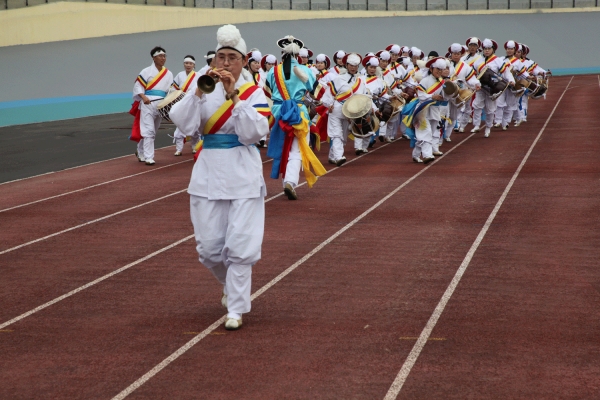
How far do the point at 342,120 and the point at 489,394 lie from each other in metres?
11.7

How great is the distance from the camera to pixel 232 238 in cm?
608

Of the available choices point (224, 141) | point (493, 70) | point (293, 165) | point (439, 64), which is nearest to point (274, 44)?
point (493, 70)

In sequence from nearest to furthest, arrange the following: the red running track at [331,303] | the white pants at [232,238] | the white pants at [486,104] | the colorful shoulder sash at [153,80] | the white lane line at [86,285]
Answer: the red running track at [331,303]
the white pants at [232,238]
the white lane line at [86,285]
the colorful shoulder sash at [153,80]
the white pants at [486,104]

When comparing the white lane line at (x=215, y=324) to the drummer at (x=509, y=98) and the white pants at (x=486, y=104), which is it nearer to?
the white pants at (x=486, y=104)

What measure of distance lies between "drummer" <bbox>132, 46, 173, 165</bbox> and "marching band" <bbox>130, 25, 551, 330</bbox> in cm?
2

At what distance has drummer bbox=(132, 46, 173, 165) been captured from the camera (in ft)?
55.0

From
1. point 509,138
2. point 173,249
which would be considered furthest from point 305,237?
point 509,138

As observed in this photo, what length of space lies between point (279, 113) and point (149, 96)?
19.2 ft

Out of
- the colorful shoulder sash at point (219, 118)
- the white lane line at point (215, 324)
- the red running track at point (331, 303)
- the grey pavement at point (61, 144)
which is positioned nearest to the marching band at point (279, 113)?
the colorful shoulder sash at point (219, 118)

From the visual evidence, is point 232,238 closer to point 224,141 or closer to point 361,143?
point 224,141

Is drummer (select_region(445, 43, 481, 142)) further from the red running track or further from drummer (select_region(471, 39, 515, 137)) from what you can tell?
the red running track

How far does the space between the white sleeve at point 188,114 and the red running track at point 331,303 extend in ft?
4.55

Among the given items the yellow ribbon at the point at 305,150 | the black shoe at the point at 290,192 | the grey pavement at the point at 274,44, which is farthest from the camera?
the grey pavement at the point at 274,44

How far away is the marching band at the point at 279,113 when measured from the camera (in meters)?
6.09
